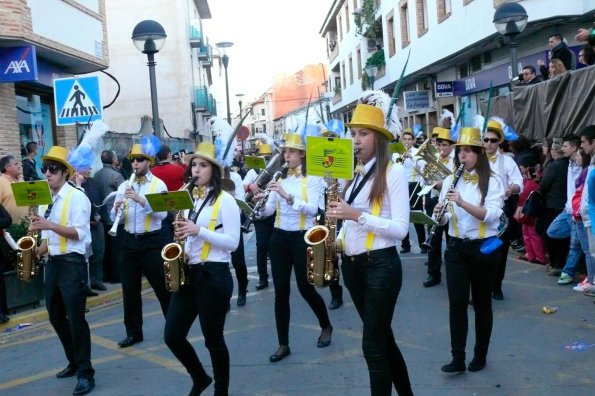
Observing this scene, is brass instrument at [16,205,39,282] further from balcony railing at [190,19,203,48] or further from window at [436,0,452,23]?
balcony railing at [190,19,203,48]

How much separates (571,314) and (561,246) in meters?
2.21

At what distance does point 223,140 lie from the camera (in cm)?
656

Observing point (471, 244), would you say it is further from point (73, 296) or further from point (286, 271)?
point (73, 296)

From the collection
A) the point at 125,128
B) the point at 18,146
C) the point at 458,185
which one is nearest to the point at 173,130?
the point at 125,128

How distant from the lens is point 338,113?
4866cm

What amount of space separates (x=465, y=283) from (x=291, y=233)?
1.67m

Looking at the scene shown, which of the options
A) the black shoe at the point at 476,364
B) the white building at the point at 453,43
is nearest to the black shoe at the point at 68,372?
the black shoe at the point at 476,364

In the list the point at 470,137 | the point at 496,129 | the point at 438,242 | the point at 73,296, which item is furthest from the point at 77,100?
the point at 470,137

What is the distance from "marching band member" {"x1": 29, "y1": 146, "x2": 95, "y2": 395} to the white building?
8.35m

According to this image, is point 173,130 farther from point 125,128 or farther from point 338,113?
point 338,113

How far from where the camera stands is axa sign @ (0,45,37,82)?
12058 millimetres

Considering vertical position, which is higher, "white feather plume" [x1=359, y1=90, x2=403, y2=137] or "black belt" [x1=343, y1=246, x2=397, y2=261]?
"white feather plume" [x1=359, y1=90, x2=403, y2=137]

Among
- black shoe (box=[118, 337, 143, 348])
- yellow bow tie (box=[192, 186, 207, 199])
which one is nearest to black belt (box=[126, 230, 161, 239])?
black shoe (box=[118, 337, 143, 348])

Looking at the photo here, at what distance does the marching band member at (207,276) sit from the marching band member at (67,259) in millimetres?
1122
